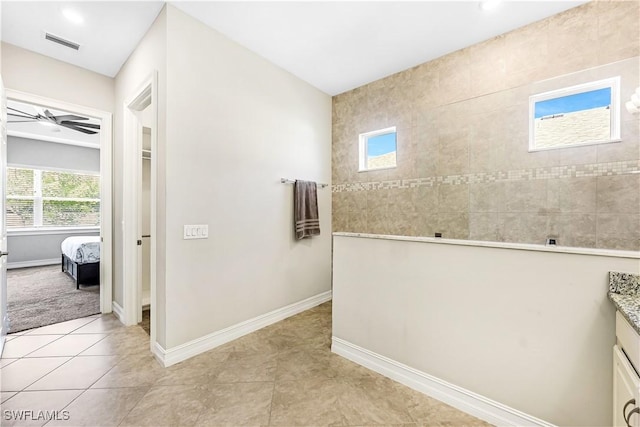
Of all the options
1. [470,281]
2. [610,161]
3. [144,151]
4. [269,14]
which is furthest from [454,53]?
[144,151]

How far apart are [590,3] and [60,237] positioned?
9077 millimetres

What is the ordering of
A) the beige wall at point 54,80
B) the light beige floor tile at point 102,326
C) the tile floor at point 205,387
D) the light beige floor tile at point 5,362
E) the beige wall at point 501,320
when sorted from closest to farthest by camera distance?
the beige wall at point 501,320 → the tile floor at point 205,387 → the light beige floor tile at point 5,362 → the beige wall at point 54,80 → the light beige floor tile at point 102,326

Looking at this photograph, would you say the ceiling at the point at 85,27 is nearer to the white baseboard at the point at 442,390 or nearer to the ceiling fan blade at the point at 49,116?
the ceiling fan blade at the point at 49,116

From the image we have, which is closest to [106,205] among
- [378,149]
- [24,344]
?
[24,344]

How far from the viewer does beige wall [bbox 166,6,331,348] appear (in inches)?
83.1

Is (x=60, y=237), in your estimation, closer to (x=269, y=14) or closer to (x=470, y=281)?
A: (x=269, y=14)

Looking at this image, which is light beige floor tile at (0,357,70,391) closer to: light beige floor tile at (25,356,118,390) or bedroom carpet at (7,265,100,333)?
light beige floor tile at (25,356,118,390)

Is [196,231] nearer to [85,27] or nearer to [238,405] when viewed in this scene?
[238,405]

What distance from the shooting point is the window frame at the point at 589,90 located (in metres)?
1.90

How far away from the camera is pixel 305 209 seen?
3.20 meters

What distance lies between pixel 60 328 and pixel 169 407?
204 cm

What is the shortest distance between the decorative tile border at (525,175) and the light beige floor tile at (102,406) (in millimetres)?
2967

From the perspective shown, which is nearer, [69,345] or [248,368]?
[248,368]

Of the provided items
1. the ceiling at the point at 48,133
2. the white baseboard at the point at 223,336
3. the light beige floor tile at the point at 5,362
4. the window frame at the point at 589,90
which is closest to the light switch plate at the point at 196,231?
the white baseboard at the point at 223,336
